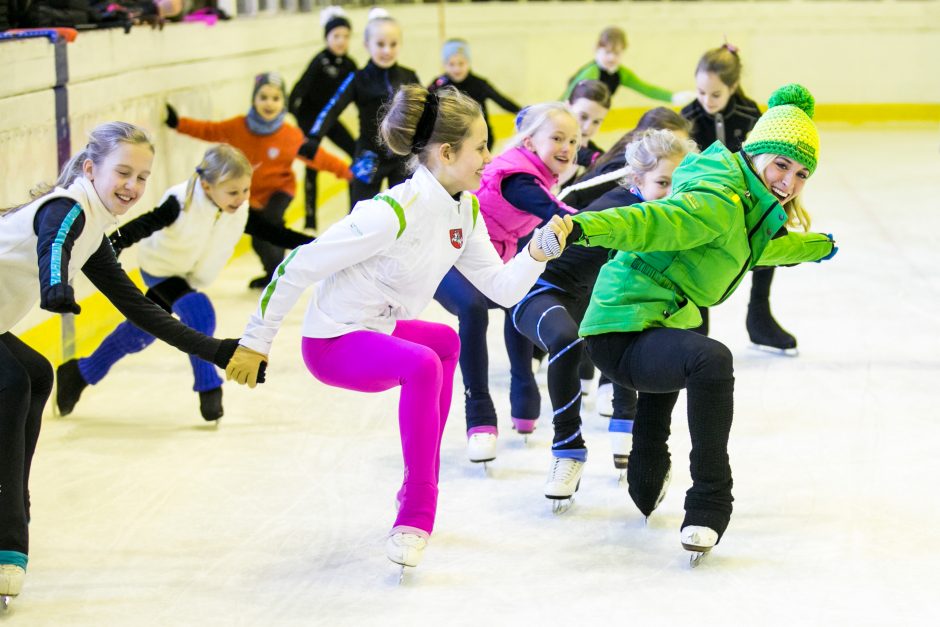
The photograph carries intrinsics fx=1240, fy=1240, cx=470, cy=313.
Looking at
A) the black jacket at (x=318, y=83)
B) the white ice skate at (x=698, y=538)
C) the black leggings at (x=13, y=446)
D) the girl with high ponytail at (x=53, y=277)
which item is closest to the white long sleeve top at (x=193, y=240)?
the girl with high ponytail at (x=53, y=277)

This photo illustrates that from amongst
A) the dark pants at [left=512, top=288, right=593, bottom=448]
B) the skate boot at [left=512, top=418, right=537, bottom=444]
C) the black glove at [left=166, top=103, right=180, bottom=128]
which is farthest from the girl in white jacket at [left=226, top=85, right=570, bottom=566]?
the black glove at [left=166, top=103, right=180, bottom=128]

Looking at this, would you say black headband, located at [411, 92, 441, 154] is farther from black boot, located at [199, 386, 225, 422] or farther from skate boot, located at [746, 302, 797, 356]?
skate boot, located at [746, 302, 797, 356]

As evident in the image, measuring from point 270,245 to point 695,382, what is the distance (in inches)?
152

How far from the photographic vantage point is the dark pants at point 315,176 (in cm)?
805

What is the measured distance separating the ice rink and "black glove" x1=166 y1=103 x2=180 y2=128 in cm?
143

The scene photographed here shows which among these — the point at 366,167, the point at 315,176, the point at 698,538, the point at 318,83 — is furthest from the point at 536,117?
the point at 315,176

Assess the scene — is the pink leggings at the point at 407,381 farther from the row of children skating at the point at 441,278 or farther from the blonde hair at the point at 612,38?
the blonde hair at the point at 612,38

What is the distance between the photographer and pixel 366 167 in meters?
6.61

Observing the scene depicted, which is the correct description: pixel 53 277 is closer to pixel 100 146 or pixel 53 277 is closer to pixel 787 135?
pixel 100 146

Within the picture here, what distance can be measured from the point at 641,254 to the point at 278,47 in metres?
6.24

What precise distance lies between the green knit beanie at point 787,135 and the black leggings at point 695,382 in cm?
50

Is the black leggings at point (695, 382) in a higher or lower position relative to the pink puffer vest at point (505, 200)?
lower

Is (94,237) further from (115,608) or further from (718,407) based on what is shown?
(718,407)

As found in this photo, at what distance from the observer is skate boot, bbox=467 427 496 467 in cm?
388
